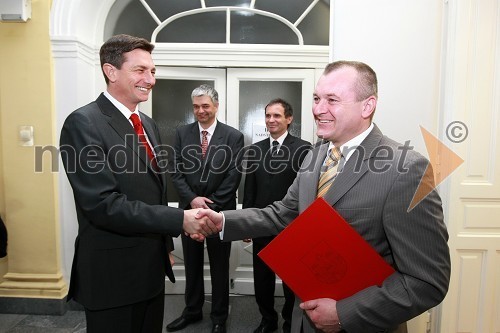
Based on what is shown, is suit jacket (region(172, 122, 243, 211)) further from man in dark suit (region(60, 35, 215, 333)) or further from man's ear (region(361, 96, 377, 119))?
man's ear (region(361, 96, 377, 119))

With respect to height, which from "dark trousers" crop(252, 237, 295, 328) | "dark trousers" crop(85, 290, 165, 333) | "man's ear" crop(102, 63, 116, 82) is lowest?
"dark trousers" crop(252, 237, 295, 328)

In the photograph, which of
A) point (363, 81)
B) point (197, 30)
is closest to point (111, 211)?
point (363, 81)

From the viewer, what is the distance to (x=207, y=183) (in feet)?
10.6

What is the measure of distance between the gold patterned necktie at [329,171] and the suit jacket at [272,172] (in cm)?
170

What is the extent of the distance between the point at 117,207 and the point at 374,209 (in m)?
1.05

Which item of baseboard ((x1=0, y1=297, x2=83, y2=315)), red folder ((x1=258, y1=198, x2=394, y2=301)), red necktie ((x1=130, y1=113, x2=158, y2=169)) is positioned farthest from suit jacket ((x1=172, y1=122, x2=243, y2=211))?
Answer: red folder ((x1=258, y1=198, x2=394, y2=301))

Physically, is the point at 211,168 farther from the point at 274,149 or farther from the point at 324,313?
the point at 324,313

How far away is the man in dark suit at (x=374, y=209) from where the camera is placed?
1148mm

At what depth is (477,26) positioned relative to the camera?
2391 mm

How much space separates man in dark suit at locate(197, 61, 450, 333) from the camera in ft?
3.77

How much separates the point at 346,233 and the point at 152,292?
106cm

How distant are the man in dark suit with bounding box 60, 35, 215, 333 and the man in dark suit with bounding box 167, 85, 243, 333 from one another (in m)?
1.36

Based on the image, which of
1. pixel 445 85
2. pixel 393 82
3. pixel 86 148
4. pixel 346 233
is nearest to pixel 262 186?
pixel 393 82

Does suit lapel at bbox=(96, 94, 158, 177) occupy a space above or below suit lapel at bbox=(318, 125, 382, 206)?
above
